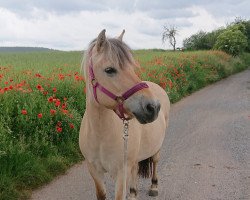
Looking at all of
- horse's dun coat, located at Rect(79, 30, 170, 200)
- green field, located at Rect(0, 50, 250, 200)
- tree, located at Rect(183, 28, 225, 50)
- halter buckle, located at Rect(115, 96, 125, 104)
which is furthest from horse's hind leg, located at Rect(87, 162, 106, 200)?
tree, located at Rect(183, 28, 225, 50)

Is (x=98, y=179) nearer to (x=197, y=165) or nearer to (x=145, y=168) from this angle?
(x=145, y=168)

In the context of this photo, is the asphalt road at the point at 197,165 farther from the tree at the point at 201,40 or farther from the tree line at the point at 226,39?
the tree at the point at 201,40

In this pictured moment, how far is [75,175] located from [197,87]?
11470mm

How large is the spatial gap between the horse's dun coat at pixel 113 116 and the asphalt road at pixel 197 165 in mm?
1175

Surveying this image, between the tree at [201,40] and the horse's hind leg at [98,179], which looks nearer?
the horse's hind leg at [98,179]

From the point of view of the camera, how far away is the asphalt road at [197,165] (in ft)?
16.6

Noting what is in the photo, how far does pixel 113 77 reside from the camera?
3.02 m

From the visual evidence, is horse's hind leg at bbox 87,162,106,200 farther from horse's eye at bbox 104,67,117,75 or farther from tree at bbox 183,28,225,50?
tree at bbox 183,28,225,50

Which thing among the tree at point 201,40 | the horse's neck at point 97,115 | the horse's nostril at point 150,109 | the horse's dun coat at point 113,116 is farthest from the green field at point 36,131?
the tree at point 201,40

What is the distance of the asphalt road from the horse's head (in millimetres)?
2266

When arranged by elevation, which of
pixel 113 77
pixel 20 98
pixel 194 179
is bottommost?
pixel 194 179

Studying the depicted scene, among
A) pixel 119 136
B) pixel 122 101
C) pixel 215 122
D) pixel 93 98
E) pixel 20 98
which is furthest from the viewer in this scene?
pixel 215 122

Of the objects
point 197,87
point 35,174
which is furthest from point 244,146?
point 197,87

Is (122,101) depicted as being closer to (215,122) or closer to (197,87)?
(215,122)
